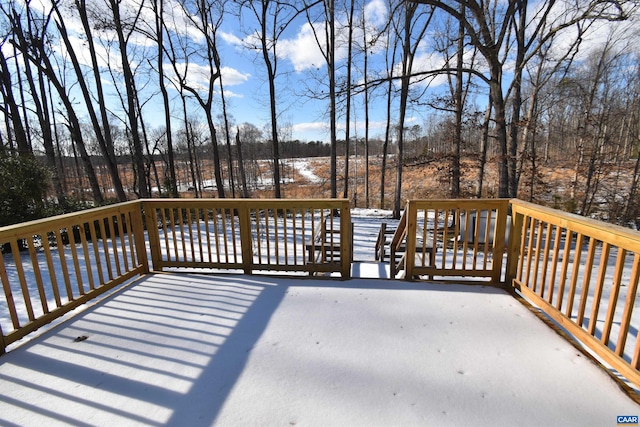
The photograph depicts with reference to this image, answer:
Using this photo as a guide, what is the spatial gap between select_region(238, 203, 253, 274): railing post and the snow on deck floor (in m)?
0.69

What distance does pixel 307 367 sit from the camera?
5.84 feet

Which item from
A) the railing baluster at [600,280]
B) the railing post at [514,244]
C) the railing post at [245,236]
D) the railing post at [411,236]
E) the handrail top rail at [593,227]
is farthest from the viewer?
the railing post at [245,236]

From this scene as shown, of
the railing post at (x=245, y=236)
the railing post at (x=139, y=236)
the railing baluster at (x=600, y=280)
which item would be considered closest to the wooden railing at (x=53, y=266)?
the railing post at (x=139, y=236)

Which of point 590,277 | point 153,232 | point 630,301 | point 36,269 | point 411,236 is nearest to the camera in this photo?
point 630,301

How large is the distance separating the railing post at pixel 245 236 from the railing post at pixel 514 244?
9.32 ft

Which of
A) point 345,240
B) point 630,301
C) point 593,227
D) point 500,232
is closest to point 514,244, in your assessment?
point 500,232

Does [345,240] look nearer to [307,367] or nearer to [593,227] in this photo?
[307,367]

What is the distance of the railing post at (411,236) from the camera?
2986 millimetres

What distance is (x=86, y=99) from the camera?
9.69 m

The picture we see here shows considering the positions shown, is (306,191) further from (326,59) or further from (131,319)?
(131,319)

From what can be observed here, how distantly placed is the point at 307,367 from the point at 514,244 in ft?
7.92

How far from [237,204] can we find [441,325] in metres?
2.40

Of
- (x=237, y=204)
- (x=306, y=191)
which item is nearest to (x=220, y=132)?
(x=306, y=191)

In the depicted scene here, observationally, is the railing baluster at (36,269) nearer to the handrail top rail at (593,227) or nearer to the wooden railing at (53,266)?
the wooden railing at (53,266)
